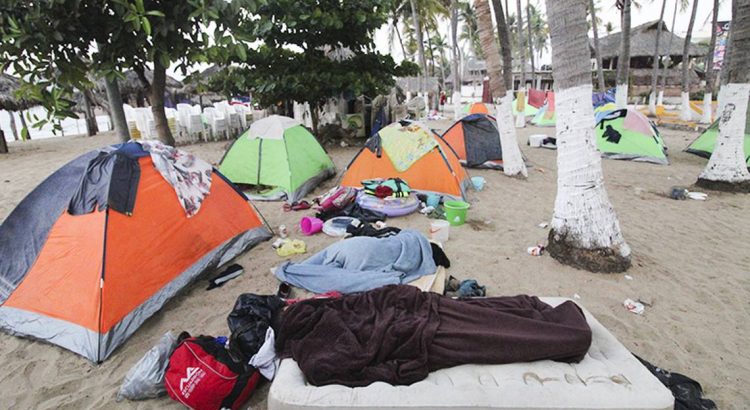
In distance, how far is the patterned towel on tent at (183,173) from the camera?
3434 mm

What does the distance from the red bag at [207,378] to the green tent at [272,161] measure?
12.3 feet

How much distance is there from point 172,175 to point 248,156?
2799 mm

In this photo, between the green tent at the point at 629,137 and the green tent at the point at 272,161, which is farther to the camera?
the green tent at the point at 629,137

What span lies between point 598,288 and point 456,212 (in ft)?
6.27

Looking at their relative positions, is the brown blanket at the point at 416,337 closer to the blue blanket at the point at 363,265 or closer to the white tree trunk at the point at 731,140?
the blue blanket at the point at 363,265

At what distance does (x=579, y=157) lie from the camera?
3.43 m

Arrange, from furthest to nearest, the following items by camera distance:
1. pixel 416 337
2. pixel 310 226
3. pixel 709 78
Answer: pixel 709 78 < pixel 310 226 < pixel 416 337

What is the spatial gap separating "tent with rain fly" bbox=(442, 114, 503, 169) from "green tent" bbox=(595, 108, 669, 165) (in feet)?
8.12

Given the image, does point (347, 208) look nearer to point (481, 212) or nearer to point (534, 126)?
point (481, 212)

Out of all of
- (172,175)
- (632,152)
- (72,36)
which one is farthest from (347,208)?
(632,152)

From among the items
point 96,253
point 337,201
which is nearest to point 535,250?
point 337,201

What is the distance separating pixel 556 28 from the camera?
3.43 m

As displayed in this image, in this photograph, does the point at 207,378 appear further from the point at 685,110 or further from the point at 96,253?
the point at 685,110

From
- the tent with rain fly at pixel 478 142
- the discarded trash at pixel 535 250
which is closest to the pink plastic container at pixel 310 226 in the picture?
the discarded trash at pixel 535 250
